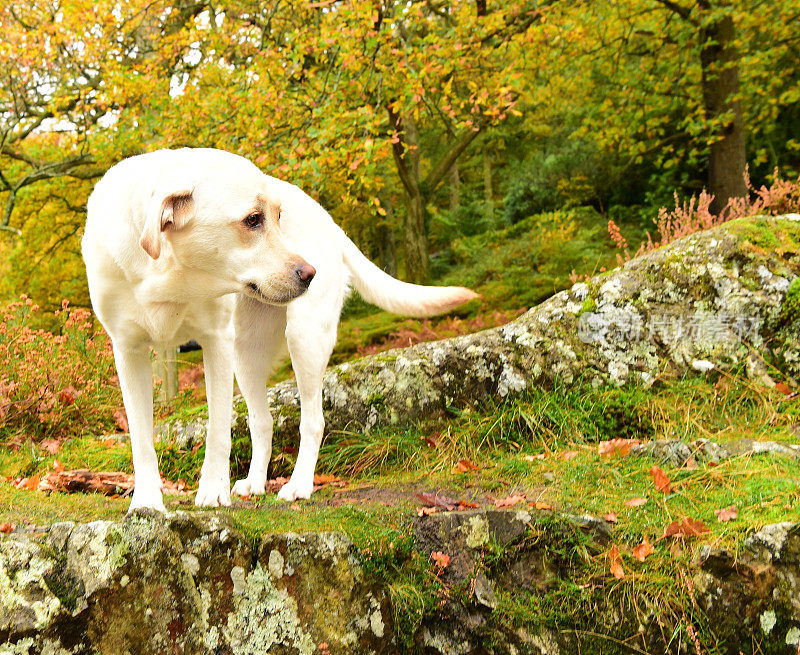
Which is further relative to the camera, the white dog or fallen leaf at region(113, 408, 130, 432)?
fallen leaf at region(113, 408, 130, 432)

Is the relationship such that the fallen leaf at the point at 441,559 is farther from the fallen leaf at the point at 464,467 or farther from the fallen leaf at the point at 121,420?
the fallen leaf at the point at 121,420

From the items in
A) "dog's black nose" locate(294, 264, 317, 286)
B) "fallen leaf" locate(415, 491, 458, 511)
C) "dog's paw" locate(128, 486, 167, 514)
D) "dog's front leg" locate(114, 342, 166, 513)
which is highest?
"dog's black nose" locate(294, 264, 317, 286)

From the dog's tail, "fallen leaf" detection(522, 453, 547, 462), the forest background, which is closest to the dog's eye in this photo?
the dog's tail

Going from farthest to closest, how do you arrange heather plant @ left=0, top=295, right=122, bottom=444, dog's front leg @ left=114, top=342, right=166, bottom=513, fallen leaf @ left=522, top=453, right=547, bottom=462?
heather plant @ left=0, top=295, right=122, bottom=444 → fallen leaf @ left=522, top=453, right=547, bottom=462 → dog's front leg @ left=114, top=342, right=166, bottom=513

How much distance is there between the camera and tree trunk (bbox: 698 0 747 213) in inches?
360

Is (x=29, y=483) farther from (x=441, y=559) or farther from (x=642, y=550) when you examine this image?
(x=642, y=550)

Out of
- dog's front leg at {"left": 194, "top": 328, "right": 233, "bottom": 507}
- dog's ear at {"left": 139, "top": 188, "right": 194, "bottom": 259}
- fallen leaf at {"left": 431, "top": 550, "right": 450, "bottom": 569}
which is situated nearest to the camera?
dog's ear at {"left": 139, "top": 188, "right": 194, "bottom": 259}

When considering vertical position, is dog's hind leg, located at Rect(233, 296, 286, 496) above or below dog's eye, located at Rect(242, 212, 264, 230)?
below

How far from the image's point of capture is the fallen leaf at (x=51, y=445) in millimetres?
4695

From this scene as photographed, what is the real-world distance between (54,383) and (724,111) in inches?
360

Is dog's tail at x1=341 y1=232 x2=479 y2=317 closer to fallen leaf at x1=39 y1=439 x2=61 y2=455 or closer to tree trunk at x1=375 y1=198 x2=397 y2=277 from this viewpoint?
fallen leaf at x1=39 y1=439 x2=61 y2=455

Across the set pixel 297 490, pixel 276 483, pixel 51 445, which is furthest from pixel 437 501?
pixel 51 445

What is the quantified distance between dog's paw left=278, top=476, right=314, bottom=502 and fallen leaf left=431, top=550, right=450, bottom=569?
0.93 m

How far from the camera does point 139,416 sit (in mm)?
3010
